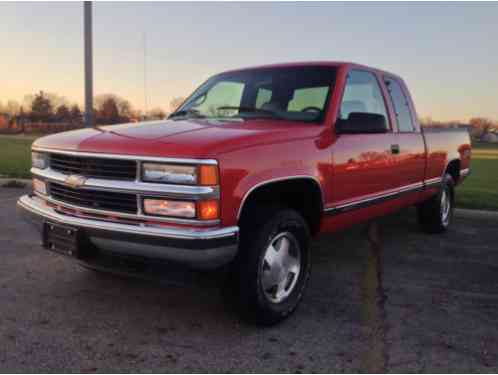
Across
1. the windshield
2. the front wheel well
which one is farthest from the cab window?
the front wheel well

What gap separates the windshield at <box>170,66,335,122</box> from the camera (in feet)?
12.8

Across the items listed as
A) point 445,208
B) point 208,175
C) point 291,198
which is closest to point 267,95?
point 291,198

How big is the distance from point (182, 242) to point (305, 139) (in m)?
1.27

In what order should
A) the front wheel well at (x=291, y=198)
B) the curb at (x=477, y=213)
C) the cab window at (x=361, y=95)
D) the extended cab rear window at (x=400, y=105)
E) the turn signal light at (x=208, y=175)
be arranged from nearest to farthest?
the turn signal light at (x=208, y=175) < the front wheel well at (x=291, y=198) < the cab window at (x=361, y=95) < the extended cab rear window at (x=400, y=105) < the curb at (x=477, y=213)

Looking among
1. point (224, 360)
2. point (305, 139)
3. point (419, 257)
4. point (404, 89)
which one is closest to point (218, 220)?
point (224, 360)

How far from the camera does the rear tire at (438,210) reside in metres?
5.89

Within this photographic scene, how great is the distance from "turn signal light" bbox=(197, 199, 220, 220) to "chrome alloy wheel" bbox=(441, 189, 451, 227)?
427 centimetres

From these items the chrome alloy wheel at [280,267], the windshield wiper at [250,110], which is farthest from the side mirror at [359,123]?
the chrome alloy wheel at [280,267]

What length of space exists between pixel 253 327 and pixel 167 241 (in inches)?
37.0

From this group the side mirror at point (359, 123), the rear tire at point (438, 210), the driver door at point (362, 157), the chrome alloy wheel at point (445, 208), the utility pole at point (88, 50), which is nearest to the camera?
the side mirror at point (359, 123)

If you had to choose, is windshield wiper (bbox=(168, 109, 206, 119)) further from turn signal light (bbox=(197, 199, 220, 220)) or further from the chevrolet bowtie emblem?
turn signal light (bbox=(197, 199, 220, 220))

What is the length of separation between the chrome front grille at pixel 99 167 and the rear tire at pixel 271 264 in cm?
81

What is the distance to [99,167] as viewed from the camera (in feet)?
9.64

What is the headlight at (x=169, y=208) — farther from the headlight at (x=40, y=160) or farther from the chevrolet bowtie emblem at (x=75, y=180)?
the headlight at (x=40, y=160)
